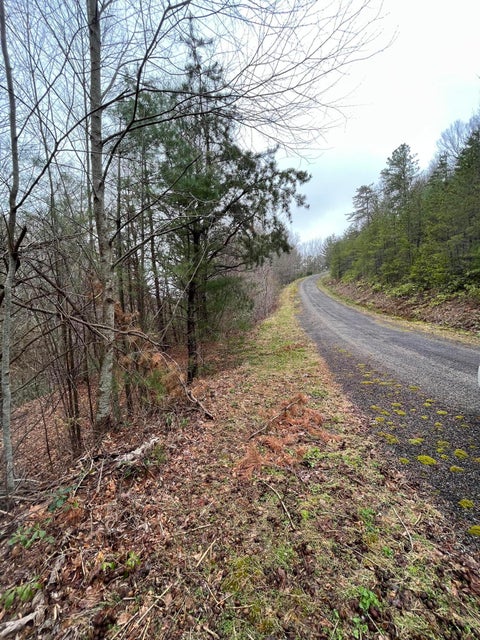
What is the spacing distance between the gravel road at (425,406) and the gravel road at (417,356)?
14mm

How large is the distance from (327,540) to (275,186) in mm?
5617

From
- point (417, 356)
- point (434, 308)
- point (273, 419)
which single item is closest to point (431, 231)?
point (434, 308)

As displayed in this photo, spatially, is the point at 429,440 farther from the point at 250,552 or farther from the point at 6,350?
the point at 6,350

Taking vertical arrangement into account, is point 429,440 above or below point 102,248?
below

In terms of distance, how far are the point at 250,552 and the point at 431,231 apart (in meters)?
15.1

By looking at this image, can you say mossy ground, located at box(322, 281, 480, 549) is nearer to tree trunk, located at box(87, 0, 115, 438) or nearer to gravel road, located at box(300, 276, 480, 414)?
gravel road, located at box(300, 276, 480, 414)

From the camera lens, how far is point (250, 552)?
1.54 meters

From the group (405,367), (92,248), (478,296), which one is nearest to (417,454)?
(405,367)

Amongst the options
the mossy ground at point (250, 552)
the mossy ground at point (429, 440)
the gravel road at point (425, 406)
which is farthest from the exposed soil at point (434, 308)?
the mossy ground at point (250, 552)

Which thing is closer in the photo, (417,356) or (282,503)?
(282,503)

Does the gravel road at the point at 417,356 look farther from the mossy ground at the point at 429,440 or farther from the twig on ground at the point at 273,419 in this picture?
the twig on ground at the point at 273,419

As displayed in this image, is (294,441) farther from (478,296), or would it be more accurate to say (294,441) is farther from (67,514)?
(478,296)

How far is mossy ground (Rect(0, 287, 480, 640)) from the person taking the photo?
119cm

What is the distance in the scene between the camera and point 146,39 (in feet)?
5.88
